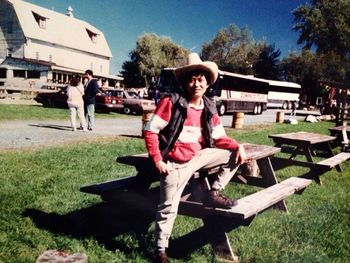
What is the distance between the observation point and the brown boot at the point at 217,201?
11.3ft

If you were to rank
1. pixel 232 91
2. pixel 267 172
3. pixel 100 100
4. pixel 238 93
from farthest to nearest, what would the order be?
1. pixel 238 93
2. pixel 232 91
3. pixel 100 100
4. pixel 267 172

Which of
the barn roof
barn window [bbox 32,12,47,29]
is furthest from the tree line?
barn window [bbox 32,12,47,29]

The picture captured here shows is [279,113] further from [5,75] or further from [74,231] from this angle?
[5,75]

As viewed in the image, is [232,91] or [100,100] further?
[232,91]

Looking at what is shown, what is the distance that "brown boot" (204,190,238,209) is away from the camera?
3.46m

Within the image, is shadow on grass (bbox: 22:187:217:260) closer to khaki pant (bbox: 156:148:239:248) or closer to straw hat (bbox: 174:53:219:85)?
khaki pant (bbox: 156:148:239:248)

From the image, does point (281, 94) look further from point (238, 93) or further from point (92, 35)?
point (92, 35)

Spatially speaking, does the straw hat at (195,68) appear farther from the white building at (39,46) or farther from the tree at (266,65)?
the tree at (266,65)

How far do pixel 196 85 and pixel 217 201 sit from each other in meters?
1.11

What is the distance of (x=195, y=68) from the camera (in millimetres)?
3590

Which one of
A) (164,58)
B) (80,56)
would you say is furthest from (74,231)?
(164,58)

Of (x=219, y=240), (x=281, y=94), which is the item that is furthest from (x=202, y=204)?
(x=281, y=94)

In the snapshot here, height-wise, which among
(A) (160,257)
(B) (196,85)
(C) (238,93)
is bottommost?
(A) (160,257)

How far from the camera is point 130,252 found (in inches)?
146
